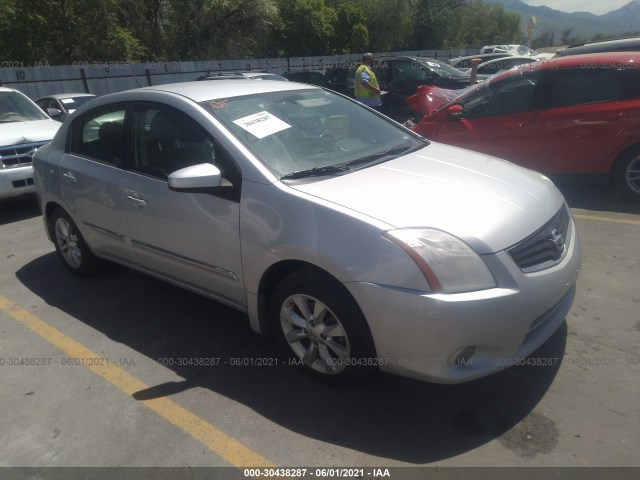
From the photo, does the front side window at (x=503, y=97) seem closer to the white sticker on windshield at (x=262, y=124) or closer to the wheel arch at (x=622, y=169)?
the wheel arch at (x=622, y=169)

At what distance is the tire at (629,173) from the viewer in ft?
19.5

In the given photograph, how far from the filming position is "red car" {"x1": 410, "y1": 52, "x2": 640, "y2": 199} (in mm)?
5941

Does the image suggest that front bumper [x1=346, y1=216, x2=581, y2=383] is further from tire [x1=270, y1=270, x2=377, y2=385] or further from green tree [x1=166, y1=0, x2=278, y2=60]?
green tree [x1=166, y1=0, x2=278, y2=60]

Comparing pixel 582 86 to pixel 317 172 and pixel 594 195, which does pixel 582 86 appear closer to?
pixel 594 195

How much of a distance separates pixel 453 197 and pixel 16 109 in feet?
25.0

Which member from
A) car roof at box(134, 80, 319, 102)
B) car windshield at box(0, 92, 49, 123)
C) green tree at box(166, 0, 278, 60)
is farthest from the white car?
green tree at box(166, 0, 278, 60)

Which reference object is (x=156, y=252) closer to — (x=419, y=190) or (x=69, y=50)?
(x=419, y=190)

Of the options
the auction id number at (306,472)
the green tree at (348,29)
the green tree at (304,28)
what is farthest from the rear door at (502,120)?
the green tree at (348,29)

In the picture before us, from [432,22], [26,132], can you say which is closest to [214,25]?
[432,22]

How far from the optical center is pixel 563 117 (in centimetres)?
622

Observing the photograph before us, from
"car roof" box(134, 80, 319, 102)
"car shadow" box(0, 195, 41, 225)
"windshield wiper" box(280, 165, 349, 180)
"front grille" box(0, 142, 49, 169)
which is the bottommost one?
"car shadow" box(0, 195, 41, 225)

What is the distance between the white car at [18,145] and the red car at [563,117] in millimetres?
5430

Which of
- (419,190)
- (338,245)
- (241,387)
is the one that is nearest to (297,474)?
(241,387)

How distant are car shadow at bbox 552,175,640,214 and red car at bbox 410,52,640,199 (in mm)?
129
